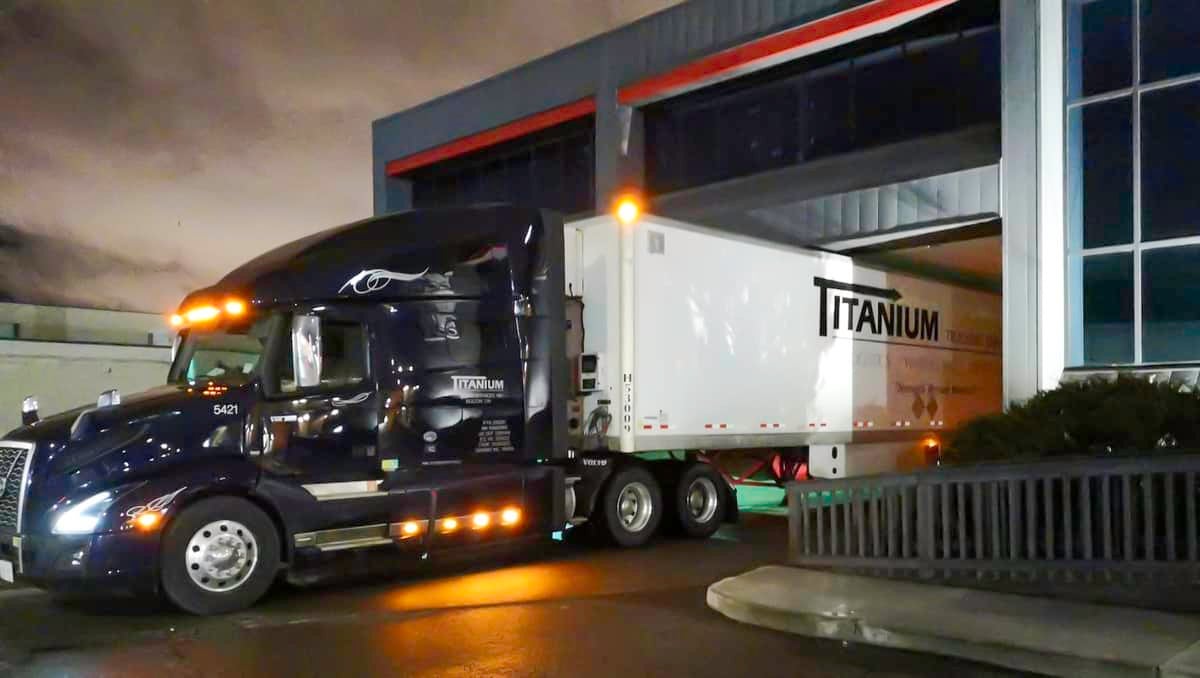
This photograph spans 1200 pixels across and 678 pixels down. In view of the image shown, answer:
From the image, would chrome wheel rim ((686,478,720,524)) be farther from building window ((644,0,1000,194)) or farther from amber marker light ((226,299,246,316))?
building window ((644,0,1000,194))

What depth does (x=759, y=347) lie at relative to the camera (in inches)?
498

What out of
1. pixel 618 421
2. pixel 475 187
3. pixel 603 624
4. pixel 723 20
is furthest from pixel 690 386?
pixel 475 187

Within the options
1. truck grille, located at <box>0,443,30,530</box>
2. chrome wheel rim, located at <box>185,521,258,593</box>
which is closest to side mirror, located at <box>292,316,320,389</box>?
chrome wheel rim, located at <box>185,521,258,593</box>

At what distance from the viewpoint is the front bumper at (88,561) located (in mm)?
7875

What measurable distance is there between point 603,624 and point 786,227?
34.9ft

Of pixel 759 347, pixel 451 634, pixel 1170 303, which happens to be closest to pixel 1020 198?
pixel 1170 303

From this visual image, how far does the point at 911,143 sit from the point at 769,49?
3.13 metres

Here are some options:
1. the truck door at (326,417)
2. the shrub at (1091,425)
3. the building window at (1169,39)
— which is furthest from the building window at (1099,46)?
the truck door at (326,417)

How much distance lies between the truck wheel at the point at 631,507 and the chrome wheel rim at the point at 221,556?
4094mm

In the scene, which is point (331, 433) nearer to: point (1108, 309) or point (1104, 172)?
point (1108, 309)

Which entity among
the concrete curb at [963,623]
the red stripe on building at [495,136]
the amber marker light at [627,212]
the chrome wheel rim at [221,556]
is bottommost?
the concrete curb at [963,623]

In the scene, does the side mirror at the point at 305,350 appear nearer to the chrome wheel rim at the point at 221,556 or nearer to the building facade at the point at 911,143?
the chrome wheel rim at the point at 221,556

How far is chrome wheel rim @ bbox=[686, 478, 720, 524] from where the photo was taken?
12.5 m

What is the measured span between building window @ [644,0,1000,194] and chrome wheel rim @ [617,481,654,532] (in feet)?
29.2
